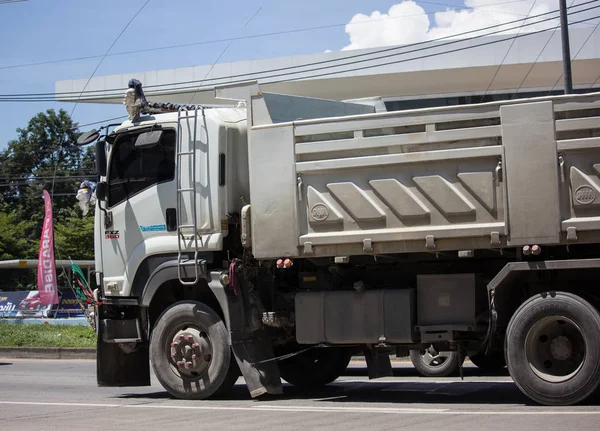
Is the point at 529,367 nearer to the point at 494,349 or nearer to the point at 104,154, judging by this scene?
the point at 494,349

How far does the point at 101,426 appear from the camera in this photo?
8.09 m

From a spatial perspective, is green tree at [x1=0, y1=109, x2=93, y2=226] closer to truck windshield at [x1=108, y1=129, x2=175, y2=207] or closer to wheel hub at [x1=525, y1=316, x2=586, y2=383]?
truck windshield at [x1=108, y1=129, x2=175, y2=207]

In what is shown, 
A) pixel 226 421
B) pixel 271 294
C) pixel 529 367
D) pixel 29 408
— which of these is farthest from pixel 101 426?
pixel 529 367

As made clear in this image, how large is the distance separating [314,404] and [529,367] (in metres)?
2.40

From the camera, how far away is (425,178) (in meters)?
8.79

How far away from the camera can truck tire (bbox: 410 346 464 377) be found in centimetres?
1207

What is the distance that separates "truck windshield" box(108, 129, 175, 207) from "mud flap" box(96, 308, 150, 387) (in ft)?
5.72

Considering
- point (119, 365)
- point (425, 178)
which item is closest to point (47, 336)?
point (119, 365)

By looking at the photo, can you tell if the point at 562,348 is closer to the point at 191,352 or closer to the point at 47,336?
the point at 191,352

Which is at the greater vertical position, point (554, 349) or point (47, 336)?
point (554, 349)

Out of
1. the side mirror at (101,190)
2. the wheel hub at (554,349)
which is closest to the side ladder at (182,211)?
the side mirror at (101,190)

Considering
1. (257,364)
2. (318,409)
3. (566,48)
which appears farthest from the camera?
(566,48)

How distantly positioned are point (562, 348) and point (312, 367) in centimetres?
395

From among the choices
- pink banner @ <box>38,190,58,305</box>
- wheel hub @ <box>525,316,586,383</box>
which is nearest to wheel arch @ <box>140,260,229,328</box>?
wheel hub @ <box>525,316,586,383</box>
